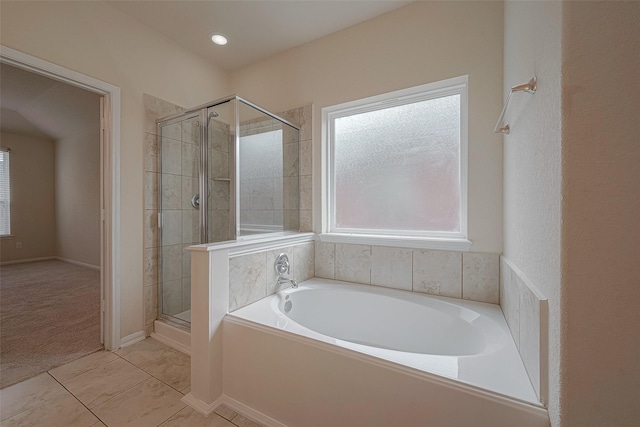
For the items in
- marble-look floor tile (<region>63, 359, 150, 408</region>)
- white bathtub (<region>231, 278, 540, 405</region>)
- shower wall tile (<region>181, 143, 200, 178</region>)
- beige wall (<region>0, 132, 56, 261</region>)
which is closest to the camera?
white bathtub (<region>231, 278, 540, 405</region>)

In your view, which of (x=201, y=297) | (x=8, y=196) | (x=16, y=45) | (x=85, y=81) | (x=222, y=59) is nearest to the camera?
(x=201, y=297)

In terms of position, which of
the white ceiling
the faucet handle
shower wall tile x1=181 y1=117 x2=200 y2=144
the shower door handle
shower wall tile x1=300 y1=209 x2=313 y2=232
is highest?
the white ceiling

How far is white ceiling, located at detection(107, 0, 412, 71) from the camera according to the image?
6.00ft

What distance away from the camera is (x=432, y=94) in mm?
1795

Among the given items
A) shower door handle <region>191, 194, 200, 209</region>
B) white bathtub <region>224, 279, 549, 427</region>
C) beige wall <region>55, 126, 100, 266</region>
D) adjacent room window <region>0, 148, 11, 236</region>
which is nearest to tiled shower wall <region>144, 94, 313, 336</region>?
shower door handle <region>191, 194, 200, 209</region>

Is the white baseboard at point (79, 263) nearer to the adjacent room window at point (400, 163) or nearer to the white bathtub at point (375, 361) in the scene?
the white bathtub at point (375, 361)

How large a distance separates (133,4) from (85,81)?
693 mm

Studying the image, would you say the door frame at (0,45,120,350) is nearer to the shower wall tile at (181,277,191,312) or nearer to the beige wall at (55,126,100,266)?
the shower wall tile at (181,277,191,312)

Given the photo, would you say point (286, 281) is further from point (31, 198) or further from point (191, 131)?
point (31, 198)

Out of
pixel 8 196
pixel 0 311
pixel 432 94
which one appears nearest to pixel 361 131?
pixel 432 94

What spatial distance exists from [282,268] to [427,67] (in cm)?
177

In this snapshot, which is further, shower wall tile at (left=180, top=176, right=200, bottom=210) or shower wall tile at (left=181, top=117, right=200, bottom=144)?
shower wall tile at (left=180, top=176, right=200, bottom=210)

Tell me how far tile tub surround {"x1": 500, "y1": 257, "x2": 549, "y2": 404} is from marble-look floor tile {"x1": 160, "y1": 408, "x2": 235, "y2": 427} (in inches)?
52.8

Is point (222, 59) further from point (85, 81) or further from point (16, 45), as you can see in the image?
point (16, 45)
